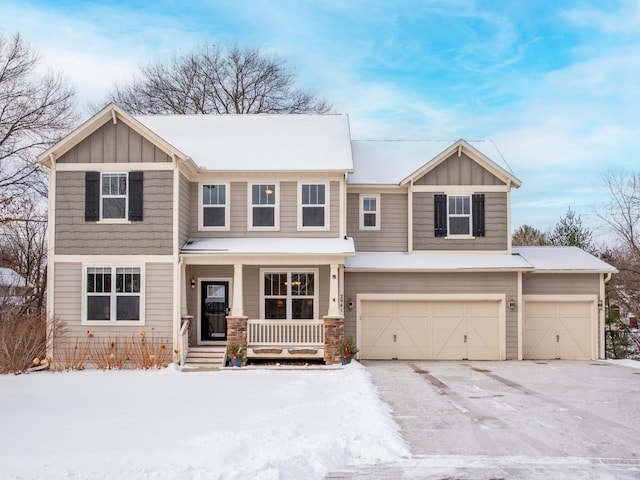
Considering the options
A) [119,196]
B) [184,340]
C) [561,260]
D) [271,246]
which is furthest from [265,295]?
[561,260]

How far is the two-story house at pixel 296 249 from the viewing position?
1803 cm

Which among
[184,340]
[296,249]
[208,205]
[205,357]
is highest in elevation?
[208,205]

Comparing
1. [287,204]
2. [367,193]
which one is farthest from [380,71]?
[287,204]

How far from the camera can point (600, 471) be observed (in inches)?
303

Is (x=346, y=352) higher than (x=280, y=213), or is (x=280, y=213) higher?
(x=280, y=213)

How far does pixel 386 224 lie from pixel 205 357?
23.4 ft

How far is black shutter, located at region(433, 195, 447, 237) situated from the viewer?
2078cm

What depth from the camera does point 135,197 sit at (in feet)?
59.2

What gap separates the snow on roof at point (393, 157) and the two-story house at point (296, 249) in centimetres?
13

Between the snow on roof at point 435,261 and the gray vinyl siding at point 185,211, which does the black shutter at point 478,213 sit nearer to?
the snow on roof at point 435,261

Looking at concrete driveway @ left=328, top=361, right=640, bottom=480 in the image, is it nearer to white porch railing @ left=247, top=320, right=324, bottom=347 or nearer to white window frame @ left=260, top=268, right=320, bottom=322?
white porch railing @ left=247, top=320, right=324, bottom=347

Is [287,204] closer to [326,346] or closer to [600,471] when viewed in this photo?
[326,346]

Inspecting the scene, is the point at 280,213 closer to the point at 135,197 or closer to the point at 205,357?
the point at 135,197

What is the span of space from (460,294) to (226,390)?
952 cm
